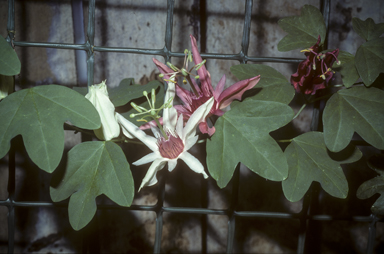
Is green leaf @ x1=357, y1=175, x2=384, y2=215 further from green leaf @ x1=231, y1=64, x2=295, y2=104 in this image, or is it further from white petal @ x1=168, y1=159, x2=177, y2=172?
white petal @ x1=168, y1=159, x2=177, y2=172

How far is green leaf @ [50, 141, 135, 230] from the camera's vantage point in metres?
0.54

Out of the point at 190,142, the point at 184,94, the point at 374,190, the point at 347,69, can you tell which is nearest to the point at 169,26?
the point at 184,94

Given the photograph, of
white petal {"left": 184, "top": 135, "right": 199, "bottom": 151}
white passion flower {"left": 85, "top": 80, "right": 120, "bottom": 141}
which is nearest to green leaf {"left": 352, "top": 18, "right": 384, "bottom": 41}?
white petal {"left": 184, "top": 135, "right": 199, "bottom": 151}

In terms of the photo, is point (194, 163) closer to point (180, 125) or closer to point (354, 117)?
point (180, 125)

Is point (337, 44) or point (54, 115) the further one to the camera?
point (337, 44)

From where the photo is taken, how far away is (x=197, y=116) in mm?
510

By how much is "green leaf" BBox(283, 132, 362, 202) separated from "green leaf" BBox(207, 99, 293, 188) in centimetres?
6

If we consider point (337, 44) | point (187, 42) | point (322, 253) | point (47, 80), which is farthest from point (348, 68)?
point (47, 80)

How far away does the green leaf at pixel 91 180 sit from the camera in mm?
541

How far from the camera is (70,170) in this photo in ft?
1.86

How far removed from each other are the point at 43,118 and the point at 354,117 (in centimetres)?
58

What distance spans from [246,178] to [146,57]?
510 millimetres

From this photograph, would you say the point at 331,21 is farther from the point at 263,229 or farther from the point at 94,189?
the point at 94,189

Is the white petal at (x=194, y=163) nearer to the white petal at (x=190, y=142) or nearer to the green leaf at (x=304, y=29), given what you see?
the white petal at (x=190, y=142)
